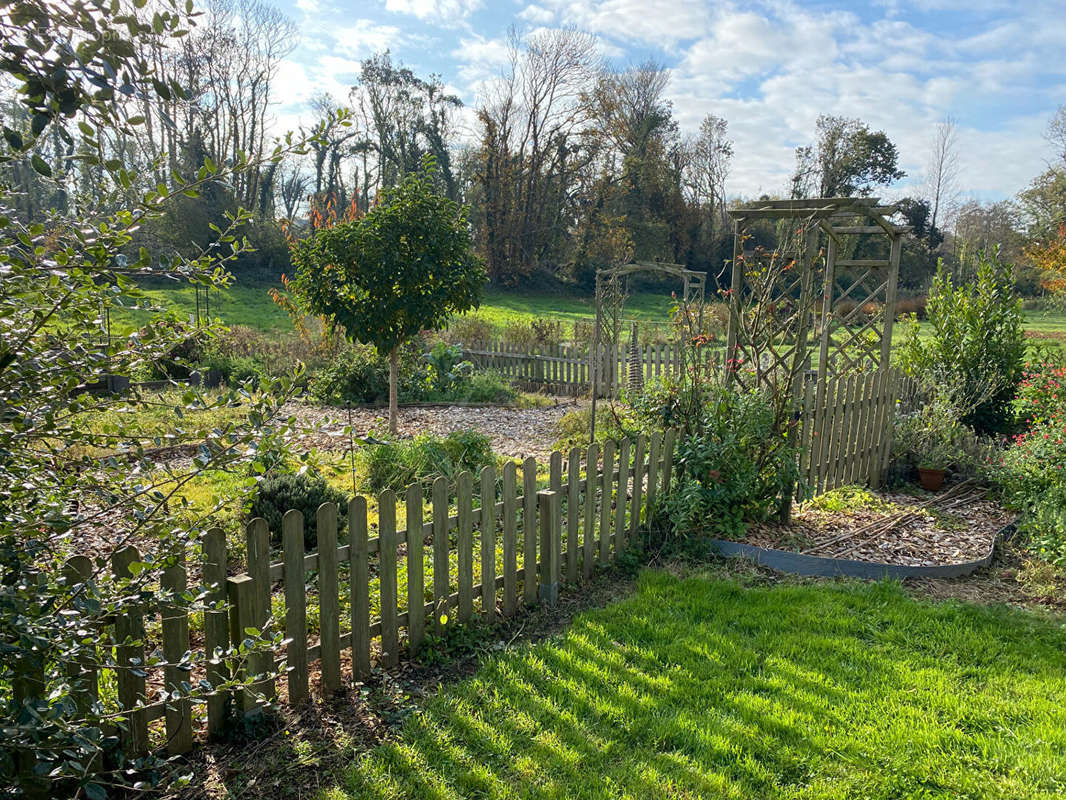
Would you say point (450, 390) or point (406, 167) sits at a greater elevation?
point (406, 167)

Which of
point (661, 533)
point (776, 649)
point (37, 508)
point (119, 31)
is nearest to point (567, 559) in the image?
point (661, 533)

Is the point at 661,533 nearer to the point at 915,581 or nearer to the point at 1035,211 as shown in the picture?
the point at 915,581

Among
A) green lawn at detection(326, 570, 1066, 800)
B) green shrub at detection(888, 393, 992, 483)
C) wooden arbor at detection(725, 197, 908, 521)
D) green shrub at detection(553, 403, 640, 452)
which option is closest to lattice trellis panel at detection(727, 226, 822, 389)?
wooden arbor at detection(725, 197, 908, 521)

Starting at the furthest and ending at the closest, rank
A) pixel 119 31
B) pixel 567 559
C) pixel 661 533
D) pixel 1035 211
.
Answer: pixel 1035 211 → pixel 661 533 → pixel 567 559 → pixel 119 31

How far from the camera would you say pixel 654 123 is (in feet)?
109

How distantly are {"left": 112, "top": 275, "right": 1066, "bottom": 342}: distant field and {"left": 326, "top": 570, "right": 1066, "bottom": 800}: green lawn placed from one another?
600 inches

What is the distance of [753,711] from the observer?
3.13m

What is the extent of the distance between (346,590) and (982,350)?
835cm

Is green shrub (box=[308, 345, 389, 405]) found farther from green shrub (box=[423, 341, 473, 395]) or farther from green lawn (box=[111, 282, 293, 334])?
green lawn (box=[111, 282, 293, 334])

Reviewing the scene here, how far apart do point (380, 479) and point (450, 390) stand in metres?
5.51

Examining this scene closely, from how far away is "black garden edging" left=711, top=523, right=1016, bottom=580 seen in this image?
15.8 ft

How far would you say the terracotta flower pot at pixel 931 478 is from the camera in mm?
7074

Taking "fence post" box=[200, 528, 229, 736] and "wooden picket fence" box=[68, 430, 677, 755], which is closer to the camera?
"wooden picket fence" box=[68, 430, 677, 755]

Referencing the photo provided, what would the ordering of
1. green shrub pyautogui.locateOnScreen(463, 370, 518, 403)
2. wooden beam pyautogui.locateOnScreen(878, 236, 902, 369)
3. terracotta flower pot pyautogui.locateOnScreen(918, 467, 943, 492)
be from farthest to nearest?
1. green shrub pyautogui.locateOnScreen(463, 370, 518, 403)
2. wooden beam pyautogui.locateOnScreen(878, 236, 902, 369)
3. terracotta flower pot pyautogui.locateOnScreen(918, 467, 943, 492)
